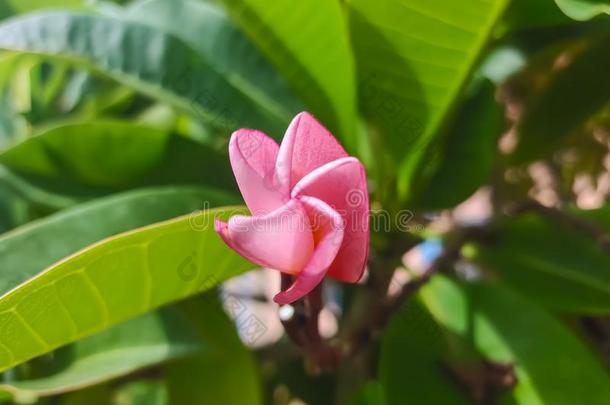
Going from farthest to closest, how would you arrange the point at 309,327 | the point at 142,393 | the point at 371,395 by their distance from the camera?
the point at 142,393
the point at 371,395
the point at 309,327

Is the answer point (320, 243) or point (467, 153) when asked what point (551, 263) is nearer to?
point (467, 153)

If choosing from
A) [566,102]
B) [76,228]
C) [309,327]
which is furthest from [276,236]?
[566,102]

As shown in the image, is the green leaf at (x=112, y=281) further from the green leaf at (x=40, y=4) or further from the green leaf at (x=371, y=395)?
the green leaf at (x=40, y=4)

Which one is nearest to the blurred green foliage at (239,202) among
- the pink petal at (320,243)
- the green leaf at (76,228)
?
the green leaf at (76,228)

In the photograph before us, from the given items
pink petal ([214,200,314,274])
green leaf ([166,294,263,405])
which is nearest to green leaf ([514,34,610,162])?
green leaf ([166,294,263,405])

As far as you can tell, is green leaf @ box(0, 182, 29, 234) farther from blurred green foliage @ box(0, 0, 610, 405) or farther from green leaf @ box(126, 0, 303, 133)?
green leaf @ box(126, 0, 303, 133)

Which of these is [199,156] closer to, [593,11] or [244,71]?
[244,71]

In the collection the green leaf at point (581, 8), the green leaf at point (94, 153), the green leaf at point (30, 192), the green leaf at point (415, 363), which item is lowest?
the green leaf at point (30, 192)
